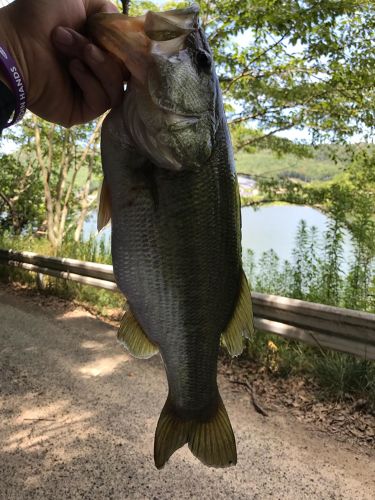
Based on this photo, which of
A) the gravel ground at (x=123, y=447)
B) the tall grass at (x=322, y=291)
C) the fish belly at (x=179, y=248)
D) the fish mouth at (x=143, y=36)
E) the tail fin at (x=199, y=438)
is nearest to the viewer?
the fish mouth at (x=143, y=36)

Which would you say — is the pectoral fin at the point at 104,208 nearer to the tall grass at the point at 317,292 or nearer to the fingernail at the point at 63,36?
the fingernail at the point at 63,36

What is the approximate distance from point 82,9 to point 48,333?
5835mm

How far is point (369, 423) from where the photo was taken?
14.2 feet

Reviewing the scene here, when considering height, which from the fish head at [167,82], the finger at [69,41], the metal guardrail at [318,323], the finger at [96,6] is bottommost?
the metal guardrail at [318,323]

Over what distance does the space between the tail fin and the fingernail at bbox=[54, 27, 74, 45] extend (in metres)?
1.43

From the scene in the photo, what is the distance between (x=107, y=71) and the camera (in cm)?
152

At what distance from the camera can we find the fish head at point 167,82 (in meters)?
1.38

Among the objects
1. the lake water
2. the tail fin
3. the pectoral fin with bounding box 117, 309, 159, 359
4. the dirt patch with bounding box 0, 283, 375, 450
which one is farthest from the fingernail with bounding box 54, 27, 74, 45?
the lake water

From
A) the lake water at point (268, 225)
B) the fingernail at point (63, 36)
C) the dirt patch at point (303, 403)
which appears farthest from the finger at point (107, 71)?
the lake water at point (268, 225)

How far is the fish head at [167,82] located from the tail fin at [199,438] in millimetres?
1022

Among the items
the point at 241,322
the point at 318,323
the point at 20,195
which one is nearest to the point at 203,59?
the point at 241,322

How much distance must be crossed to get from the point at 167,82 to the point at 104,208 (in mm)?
503

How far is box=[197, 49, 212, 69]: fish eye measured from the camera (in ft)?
4.81

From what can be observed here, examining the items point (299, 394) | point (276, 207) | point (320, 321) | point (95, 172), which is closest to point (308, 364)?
point (299, 394)
